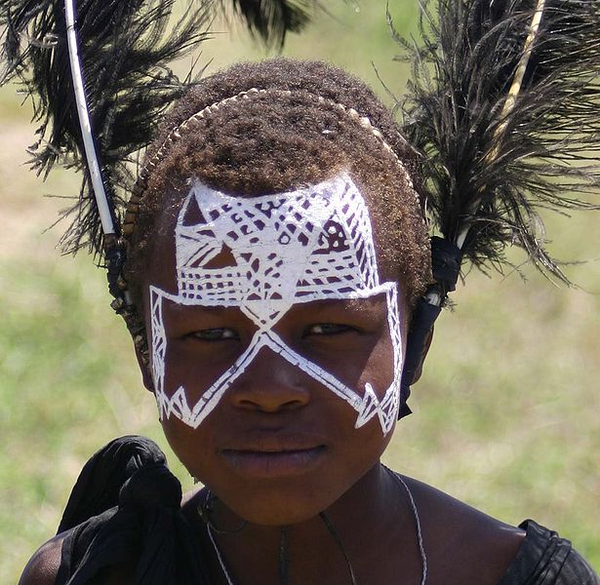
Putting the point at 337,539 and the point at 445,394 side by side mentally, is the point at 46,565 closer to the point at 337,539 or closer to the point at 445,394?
the point at 337,539

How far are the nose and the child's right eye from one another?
7cm

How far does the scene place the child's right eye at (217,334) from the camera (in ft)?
6.49

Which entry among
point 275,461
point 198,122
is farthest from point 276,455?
point 198,122

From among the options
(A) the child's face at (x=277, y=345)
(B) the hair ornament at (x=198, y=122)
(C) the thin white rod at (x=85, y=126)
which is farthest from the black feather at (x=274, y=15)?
(A) the child's face at (x=277, y=345)

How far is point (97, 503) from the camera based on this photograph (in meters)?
2.62

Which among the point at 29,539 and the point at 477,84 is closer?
the point at 477,84

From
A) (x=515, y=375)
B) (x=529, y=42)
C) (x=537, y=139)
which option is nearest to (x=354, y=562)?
(x=537, y=139)

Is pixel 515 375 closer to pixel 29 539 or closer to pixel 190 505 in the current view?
pixel 29 539

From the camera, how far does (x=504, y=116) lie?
7.37ft

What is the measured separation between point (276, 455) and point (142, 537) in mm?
507

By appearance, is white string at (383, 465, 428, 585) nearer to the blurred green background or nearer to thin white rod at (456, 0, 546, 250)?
thin white rod at (456, 0, 546, 250)

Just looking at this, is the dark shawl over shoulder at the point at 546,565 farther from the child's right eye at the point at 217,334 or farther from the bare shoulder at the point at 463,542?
the child's right eye at the point at 217,334

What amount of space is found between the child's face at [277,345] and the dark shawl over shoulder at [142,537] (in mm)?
291

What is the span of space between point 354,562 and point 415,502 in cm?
19
